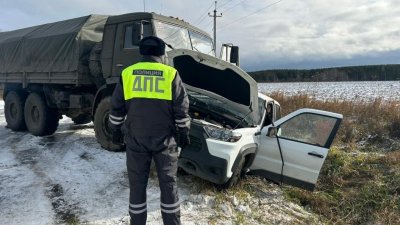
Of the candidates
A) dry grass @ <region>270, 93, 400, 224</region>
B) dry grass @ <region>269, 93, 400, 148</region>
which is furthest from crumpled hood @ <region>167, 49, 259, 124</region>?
dry grass @ <region>269, 93, 400, 148</region>

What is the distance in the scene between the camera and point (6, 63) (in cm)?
959

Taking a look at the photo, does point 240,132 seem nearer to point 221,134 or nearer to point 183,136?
point 221,134

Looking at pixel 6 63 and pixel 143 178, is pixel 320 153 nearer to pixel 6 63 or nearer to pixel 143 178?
pixel 143 178

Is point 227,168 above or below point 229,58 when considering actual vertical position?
below

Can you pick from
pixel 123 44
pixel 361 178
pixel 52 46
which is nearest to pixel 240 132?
pixel 361 178

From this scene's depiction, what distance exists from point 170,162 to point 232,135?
127cm

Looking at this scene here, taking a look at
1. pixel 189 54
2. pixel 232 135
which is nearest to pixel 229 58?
pixel 189 54

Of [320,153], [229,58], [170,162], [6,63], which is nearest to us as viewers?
[170,162]

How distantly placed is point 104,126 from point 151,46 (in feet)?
12.1

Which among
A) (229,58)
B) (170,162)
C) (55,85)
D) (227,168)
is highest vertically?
(229,58)

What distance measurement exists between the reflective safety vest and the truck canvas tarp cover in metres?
4.37

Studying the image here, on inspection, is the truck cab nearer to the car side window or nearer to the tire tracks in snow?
the tire tracks in snow

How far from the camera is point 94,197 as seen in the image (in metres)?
4.75

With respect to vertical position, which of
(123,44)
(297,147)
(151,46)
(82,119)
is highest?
(123,44)
